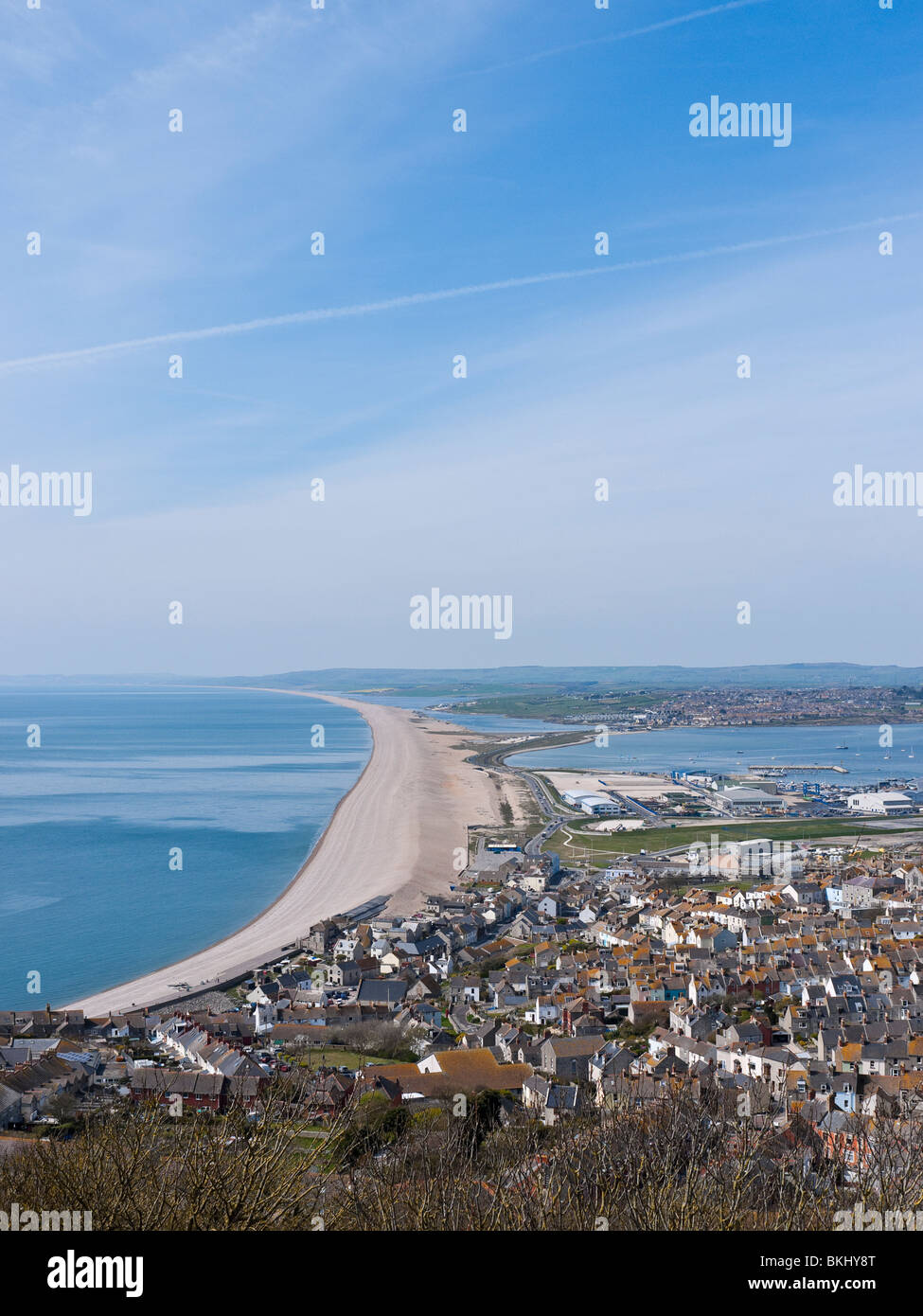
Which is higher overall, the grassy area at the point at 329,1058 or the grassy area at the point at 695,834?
the grassy area at the point at 329,1058

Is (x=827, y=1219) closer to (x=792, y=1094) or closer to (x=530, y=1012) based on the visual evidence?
(x=792, y=1094)

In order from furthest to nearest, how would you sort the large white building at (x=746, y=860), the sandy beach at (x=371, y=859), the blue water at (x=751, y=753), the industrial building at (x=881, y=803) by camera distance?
the blue water at (x=751, y=753) → the industrial building at (x=881, y=803) → the large white building at (x=746, y=860) → the sandy beach at (x=371, y=859)

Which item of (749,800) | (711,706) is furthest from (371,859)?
(711,706)

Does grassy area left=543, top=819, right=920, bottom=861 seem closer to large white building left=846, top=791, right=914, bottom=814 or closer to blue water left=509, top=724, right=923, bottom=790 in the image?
large white building left=846, top=791, right=914, bottom=814

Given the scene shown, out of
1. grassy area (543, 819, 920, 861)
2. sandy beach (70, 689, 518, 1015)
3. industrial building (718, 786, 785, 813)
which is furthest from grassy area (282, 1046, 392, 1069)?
industrial building (718, 786, 785, 813)

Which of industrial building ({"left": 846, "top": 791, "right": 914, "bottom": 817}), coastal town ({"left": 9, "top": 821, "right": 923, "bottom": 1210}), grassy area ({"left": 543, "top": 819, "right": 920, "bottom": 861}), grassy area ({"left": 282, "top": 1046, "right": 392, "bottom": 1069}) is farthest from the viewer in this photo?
industrial building ({"left": 846, "top": 791, "right": 914, "bottom": 817})

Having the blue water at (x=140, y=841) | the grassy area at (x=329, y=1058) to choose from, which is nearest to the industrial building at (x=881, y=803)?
the blue water at (x=140, y=841)

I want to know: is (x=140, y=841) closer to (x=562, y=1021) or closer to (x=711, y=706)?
(x=562, y=1021)

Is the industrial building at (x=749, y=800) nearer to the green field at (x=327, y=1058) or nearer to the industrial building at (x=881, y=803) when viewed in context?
the industrial building at (x=881, y=803)
